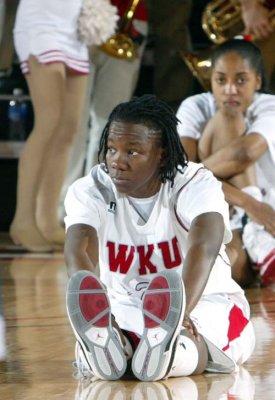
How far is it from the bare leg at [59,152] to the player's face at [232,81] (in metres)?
1.32

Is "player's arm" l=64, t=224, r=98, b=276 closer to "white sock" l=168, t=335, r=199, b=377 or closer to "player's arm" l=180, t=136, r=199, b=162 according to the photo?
"white sock" l=168, t=335, r=199, b=377

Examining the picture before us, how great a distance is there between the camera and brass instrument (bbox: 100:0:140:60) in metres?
6.67

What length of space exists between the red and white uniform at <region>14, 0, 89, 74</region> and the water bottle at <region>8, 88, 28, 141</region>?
1.13m

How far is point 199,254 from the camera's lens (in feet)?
10.1

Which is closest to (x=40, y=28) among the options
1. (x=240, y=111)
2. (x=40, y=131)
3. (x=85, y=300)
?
(x=40, y=131)

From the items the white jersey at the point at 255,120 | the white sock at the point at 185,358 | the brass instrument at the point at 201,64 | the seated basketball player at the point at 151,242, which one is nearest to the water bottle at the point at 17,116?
the brass instrument at the point at 201,64

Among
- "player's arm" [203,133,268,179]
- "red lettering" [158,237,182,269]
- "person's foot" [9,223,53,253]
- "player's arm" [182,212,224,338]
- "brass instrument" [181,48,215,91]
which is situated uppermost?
"player's arm" [182,212,224,338]

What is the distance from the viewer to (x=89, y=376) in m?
3.12

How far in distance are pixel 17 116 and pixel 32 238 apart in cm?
120

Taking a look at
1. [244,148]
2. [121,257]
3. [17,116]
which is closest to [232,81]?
[244,148]

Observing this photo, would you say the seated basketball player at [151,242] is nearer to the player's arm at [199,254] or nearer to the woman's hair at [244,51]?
the player's arm at [199,254]

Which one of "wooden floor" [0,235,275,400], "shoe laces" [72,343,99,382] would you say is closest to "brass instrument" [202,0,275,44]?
"wooden floor" [0,235,275,400]

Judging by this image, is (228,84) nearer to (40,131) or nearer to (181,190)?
(40,131)

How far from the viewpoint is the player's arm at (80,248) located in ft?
10.4
